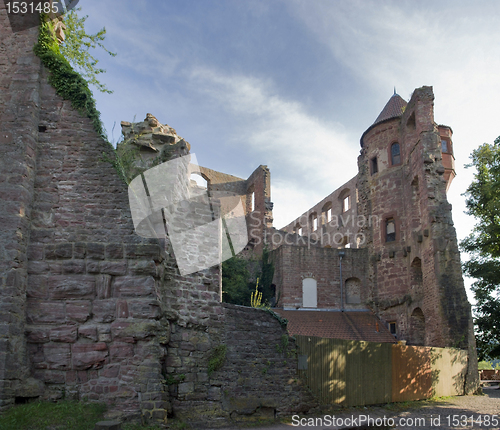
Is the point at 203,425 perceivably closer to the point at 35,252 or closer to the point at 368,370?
the point at 35,252

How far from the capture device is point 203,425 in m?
8.99

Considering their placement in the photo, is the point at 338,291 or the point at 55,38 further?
the point at 338,291

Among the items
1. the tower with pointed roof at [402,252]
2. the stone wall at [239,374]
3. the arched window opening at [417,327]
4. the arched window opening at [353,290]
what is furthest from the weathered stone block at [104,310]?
the arched window opening at [353,290]

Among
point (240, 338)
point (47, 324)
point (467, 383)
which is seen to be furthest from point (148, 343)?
point (467, 383)

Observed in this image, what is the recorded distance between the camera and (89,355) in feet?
23.7

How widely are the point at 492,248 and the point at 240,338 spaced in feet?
59.7

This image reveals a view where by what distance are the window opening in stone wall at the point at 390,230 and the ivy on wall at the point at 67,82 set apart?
20.8 meters

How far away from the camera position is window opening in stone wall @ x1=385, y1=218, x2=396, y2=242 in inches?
1023

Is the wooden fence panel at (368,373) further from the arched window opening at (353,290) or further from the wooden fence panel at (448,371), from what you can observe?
the arched window opening at (353,290)

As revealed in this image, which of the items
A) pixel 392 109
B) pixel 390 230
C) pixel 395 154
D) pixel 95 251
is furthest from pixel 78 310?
pixel 392 109

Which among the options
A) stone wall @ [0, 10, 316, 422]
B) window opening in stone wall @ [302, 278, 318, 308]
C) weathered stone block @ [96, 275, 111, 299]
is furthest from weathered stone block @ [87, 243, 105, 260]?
window opening in stone wall @ [302, 278, 318, 308]

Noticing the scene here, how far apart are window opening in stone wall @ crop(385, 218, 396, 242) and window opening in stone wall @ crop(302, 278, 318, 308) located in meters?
4.77

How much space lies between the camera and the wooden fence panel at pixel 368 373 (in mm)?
13000

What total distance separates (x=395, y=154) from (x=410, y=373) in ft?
48.0
